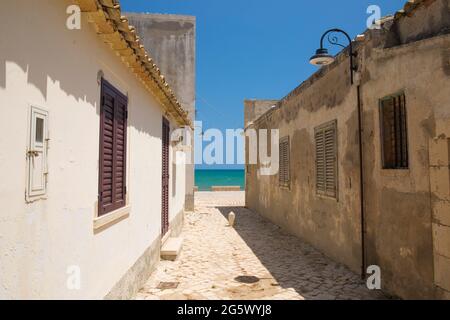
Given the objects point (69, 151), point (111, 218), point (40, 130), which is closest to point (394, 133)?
point (111, 218)

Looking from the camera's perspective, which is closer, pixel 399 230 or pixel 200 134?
pixel 399 230

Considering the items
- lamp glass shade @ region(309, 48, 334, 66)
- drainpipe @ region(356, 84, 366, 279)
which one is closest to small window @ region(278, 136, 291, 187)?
lamp glass shade @ region(309, 48, 334, 66)

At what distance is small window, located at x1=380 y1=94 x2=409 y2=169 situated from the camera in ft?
17.4

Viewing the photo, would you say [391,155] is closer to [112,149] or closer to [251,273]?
[251,273]

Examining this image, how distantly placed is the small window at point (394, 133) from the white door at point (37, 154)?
15.9ft

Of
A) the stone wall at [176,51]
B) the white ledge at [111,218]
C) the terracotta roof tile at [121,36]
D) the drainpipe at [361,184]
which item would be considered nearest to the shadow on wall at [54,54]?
the terracotta roof tile at [121,36]

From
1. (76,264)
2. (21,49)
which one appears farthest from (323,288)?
(21,49)

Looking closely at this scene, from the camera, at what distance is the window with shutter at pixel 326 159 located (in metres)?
7.81

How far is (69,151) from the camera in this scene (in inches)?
127

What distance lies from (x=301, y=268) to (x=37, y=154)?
19.9 feet

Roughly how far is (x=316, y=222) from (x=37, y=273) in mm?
7276

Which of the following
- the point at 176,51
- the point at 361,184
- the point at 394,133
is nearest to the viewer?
the point at 394,133
